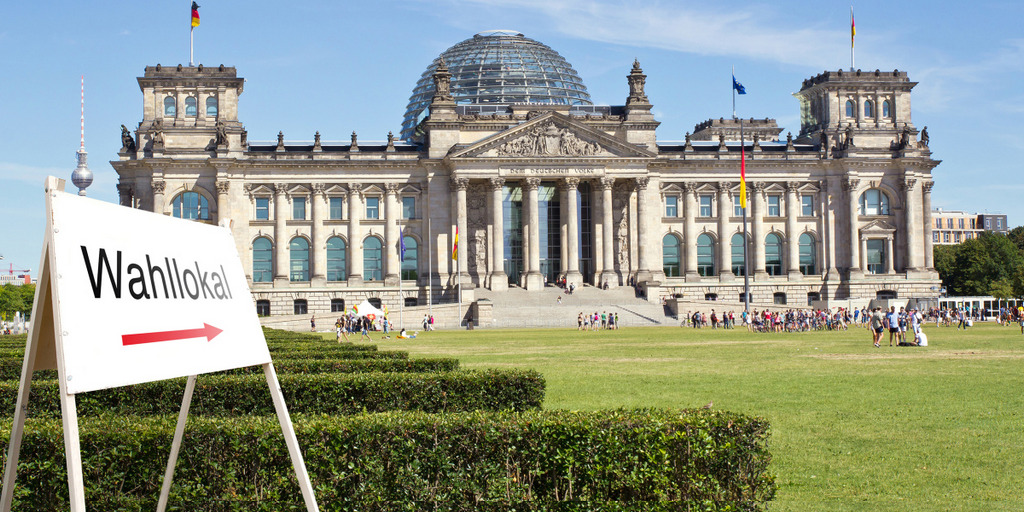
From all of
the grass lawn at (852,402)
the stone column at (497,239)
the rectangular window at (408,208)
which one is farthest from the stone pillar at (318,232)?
the grass lawn at (852,402)

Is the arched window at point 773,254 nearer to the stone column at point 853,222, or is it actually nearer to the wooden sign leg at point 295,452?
the stone column at point 853,222

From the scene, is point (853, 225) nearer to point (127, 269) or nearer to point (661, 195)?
point (661, 195)

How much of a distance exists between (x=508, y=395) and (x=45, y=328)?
11.1 m

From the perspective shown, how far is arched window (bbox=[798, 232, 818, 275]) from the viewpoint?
106 metres

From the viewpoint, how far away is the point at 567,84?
388 ft

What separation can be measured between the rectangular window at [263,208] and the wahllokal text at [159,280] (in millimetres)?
93317

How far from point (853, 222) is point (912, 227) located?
6.19m

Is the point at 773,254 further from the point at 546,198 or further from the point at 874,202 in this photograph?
the point at 546,198

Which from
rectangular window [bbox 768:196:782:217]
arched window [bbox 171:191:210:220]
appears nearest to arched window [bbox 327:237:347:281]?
arched window [bbox 171:191:210:220]

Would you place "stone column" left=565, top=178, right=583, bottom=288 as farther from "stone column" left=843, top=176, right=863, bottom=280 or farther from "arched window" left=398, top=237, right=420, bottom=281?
"stone column" left=843, top=176, right=863, bottom=280

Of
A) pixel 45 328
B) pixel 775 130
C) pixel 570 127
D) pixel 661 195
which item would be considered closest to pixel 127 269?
pixel 45 328

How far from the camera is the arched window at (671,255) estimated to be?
10500 centimetres

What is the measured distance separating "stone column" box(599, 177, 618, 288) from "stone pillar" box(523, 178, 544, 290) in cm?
627

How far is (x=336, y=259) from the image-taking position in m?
101
